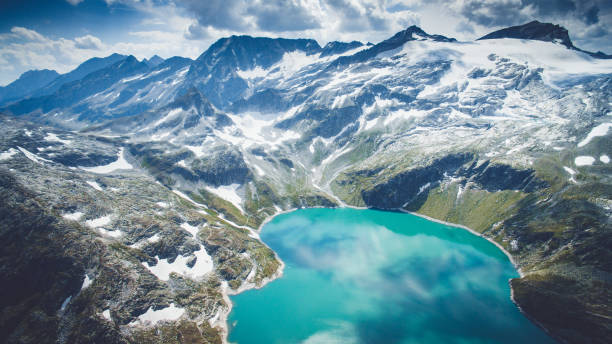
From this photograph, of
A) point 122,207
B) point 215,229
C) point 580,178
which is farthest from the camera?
point 580,178

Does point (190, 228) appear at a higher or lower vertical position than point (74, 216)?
higher

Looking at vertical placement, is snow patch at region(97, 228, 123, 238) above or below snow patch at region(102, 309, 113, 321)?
above

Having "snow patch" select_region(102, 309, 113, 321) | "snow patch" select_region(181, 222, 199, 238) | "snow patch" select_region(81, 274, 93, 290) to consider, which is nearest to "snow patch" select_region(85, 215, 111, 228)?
"snow patch" select_region(81, 274, 93, 290)

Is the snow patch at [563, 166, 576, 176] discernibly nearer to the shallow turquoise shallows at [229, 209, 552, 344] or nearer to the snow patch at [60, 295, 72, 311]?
the shallow turquoise shallows at [229, 209, 552, 344]

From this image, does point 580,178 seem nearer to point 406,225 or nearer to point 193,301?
point 406,225

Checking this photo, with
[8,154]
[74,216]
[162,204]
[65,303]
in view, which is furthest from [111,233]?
[8,154]

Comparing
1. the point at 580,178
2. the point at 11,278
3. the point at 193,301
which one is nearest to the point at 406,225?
the point at 580,178

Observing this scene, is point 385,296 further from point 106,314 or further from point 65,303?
point 65,303

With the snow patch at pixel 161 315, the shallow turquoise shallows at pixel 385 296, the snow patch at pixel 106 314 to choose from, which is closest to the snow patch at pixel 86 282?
the snow patch at pixel 106 314
